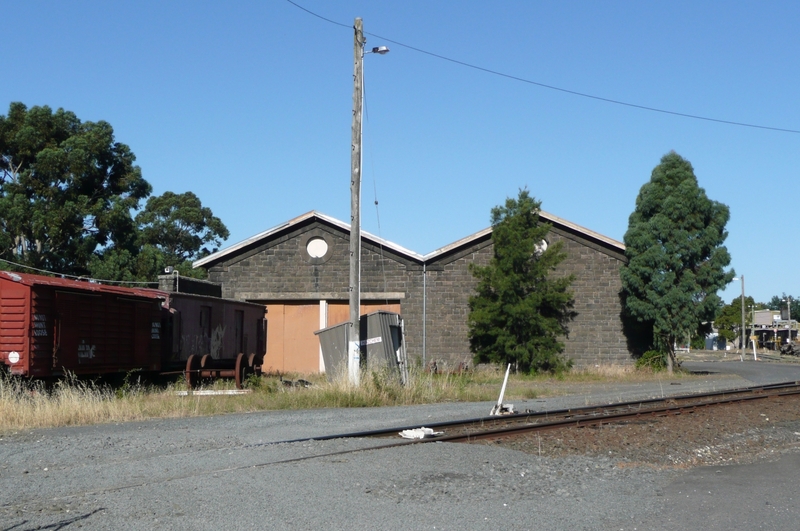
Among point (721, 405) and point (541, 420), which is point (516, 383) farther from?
point (541, 420)

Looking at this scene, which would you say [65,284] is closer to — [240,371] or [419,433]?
[240,371]

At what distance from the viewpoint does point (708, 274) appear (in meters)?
29.9

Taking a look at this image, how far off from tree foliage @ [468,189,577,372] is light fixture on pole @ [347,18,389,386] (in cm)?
1042

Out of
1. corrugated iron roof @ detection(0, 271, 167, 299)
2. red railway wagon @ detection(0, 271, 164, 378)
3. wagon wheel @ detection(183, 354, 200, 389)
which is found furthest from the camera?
wagon wheel @ detection(183, 354, 200, 389)

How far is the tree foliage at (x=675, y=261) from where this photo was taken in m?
29.1

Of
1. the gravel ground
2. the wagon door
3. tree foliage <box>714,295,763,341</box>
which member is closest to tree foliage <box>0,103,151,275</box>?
the wagon door

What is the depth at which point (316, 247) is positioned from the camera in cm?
3061

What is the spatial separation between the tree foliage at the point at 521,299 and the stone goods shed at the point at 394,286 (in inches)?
29.3

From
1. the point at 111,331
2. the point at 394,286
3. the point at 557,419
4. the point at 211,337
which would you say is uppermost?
the point at 394,286

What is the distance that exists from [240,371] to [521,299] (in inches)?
460

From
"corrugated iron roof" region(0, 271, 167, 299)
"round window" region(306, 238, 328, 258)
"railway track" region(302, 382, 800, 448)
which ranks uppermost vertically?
"round window" region(306, 238, 328, 258)

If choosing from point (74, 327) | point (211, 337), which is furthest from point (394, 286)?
point (74, 327)

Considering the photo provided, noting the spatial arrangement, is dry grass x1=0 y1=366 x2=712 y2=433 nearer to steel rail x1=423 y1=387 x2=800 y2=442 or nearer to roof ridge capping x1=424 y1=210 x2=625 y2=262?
steel rail x1=423 y1=387 x2=800 y2=442

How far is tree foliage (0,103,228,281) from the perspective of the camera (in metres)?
38.1
